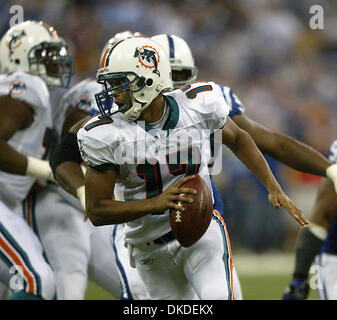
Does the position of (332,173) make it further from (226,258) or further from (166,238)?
(166,238)

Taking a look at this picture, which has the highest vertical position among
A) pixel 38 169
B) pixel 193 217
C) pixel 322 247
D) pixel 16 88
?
pixel 16 88

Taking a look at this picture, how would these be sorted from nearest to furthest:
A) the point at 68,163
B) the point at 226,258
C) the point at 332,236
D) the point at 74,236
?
the point at 226,258 → the point at 68,163 → the point at 332,236 → the point at 74,236

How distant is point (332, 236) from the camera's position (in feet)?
10.7

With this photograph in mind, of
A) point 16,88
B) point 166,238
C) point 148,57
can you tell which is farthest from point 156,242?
point 16,88

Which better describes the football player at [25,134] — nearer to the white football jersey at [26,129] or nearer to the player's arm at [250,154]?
the white football jersey at [26,129]

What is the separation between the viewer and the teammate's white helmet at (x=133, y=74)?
244 centimetres

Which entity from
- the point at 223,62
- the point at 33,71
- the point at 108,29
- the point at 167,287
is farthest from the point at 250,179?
the point at 167,287

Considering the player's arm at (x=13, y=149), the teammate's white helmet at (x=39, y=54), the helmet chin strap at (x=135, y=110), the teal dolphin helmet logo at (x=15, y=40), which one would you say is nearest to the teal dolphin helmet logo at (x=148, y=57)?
the helmet chin strap at (x=135, y=110)

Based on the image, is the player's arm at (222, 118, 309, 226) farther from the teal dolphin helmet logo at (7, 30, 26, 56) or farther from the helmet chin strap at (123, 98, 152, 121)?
the teal dolphin helmet logo at (7, 30, 26, 56)

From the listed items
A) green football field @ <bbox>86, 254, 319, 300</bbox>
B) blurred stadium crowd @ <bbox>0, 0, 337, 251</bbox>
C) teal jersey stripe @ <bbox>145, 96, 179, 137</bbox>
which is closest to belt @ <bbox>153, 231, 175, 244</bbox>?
teal jersey stripe @ <bbox>145, 96, 179, 137</bbox>

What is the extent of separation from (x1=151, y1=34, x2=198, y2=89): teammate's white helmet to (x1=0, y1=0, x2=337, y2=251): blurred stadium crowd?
12.7ft

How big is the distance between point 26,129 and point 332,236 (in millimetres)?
1655

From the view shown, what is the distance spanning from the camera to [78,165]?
9.92 feet

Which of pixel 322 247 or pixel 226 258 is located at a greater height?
pixel 226 258
